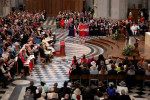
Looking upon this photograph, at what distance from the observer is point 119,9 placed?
34.4 m

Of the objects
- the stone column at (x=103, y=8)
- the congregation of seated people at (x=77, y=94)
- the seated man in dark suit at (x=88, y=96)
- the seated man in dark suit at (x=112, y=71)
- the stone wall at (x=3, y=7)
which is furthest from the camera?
the stone wall at (x=3, y=7)

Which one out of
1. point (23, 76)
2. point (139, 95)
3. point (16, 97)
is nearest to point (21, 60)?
point (23, 76)

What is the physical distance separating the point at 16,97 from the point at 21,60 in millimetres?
3167

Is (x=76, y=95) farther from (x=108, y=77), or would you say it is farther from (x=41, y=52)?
(x=41, y=52)

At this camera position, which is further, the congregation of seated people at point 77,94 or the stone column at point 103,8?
the stone column at point 103,8

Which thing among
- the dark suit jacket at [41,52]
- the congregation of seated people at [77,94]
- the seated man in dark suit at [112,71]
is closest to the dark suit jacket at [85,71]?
the seated man in dark suit at [112,71]

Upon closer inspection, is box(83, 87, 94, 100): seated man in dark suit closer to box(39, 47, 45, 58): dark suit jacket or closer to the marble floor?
the marble floor

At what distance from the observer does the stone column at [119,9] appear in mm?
34312

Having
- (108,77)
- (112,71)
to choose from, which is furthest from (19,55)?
(112,71)

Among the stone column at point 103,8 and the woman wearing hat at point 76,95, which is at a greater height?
the stone column at point 103,8

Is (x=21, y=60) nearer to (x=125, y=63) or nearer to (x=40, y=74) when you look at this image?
(x=40, y=74)

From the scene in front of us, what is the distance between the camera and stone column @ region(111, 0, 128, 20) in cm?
3431

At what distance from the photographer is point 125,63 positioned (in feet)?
52.5

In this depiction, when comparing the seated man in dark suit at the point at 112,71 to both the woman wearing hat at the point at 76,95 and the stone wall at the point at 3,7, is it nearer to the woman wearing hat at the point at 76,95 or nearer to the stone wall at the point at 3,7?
the woman wearing hat at the point at 76,95
